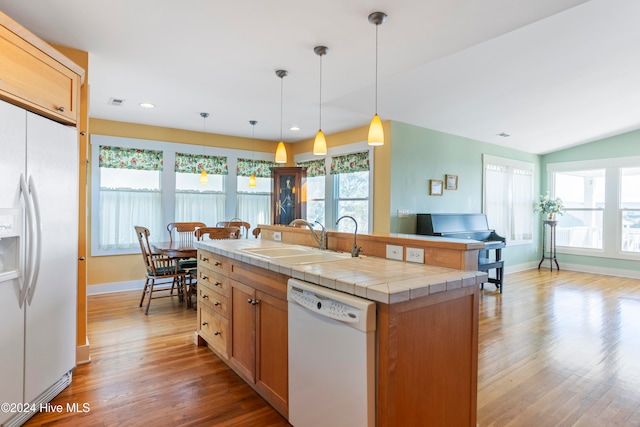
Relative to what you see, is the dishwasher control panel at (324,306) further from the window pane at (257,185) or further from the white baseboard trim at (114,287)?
the window pane at (257,185)

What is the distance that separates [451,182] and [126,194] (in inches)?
196

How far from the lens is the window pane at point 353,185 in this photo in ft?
17.2

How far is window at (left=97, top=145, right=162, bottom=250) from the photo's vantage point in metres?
4.74

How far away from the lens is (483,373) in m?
2.54

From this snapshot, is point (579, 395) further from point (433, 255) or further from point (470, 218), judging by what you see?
point (470, 218)

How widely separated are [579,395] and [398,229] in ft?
9.34

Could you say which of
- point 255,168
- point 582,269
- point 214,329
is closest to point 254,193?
point 255,168

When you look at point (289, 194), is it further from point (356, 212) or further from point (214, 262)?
point (214, 262)

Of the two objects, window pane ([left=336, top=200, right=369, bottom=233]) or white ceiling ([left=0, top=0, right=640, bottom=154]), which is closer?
white ceiling ([left=0, top=0, right=640, bottom=154])

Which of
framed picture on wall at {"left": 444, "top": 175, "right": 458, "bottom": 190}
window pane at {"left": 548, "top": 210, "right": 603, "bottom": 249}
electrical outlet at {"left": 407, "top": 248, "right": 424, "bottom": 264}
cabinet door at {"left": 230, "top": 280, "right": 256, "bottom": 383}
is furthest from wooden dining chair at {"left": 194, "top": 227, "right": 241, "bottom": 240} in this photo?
window pane at {"left": 548, "top": 210, "right": 603, "bottom": 249}

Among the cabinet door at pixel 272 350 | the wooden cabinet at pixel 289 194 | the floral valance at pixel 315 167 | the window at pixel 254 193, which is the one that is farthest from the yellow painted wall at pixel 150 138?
the cabinet door at pixel 272 350

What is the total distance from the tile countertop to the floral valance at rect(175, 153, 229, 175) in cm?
376

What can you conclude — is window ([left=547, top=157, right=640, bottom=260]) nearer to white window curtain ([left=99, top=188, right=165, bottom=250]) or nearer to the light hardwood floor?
the light hardwood floor

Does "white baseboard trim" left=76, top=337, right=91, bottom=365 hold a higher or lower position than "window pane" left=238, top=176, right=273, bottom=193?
lower
